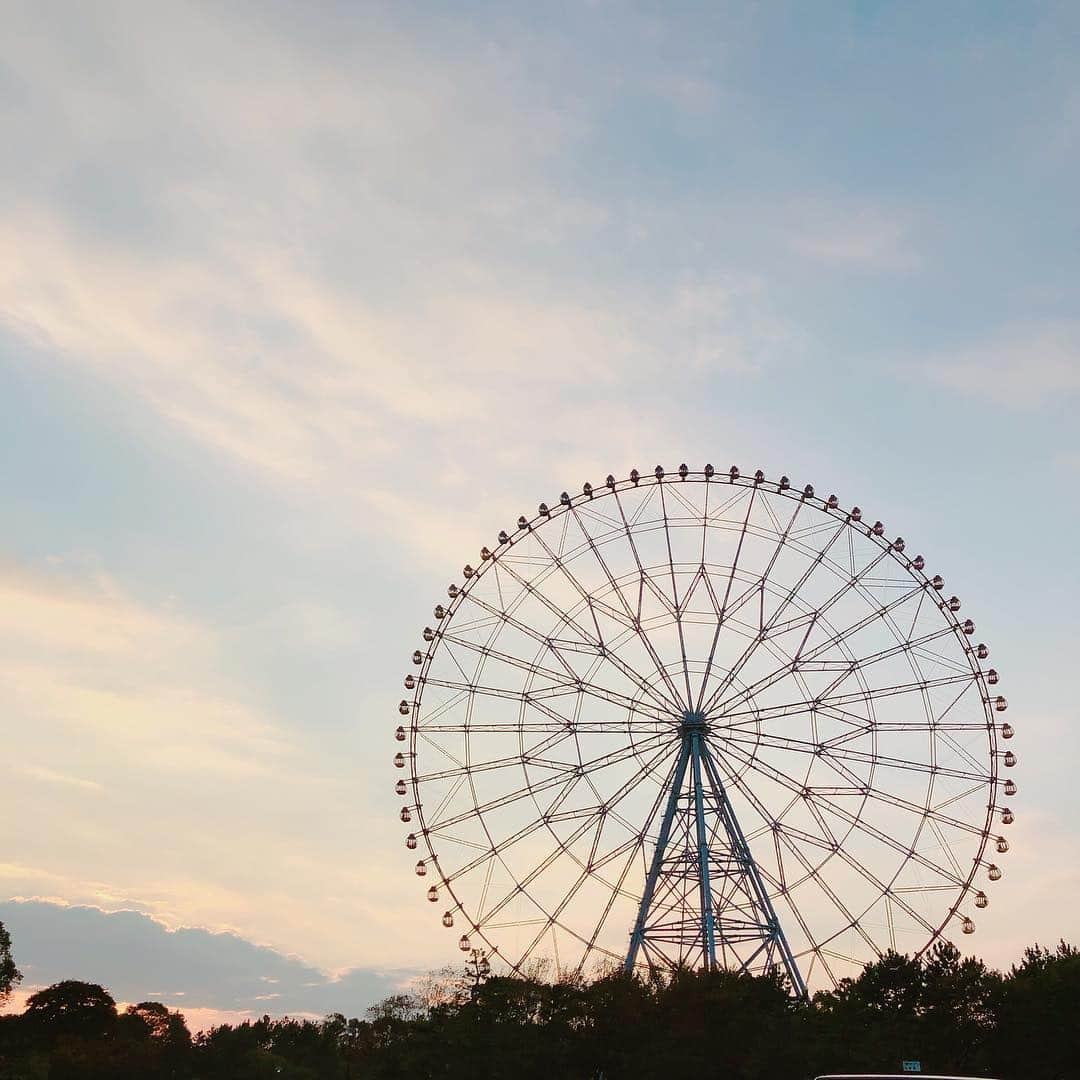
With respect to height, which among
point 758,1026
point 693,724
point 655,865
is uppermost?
point 693,724

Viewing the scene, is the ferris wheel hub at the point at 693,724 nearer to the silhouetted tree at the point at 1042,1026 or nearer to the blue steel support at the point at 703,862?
the blue steel support at the point at 703,862

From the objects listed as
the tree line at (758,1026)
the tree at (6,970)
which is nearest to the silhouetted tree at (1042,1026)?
the tree line at (758,1026)

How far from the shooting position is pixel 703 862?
44.1m

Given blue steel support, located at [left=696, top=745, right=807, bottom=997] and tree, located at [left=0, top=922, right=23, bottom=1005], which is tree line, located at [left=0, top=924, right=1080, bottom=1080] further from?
tree, located at [left=0, top=922, right=23, bottom=1005]

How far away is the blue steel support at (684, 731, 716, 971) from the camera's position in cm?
4303

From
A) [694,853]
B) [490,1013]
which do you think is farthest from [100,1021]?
[694,853]

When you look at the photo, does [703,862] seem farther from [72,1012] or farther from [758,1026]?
[72,1012]

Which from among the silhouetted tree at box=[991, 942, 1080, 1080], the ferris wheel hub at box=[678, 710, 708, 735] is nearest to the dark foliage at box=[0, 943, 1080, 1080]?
the silhouetted tree at box=[991, 942, 1080, 1080]

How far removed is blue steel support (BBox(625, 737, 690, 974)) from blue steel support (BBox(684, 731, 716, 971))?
0.46m

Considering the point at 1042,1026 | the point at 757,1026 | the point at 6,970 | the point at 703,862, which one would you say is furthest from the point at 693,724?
the point at 6,970

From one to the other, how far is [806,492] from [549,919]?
1957 cm

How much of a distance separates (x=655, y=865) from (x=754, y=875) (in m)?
3.50

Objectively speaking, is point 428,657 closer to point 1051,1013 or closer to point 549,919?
point 549,919

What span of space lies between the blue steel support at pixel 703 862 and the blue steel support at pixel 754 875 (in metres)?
0.66
